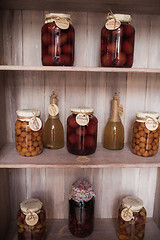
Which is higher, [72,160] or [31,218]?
[72,160]

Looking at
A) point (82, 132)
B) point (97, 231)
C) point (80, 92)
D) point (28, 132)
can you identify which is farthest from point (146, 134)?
point (97, 231)

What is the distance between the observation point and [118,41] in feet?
3.10

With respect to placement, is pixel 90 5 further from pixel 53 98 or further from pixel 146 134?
pixel 146 134

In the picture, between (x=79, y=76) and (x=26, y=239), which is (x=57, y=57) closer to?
(x=79, y=76)

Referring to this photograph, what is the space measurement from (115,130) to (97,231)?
589mm

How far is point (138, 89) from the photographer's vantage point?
4.09 ft

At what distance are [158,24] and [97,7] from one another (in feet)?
1.20

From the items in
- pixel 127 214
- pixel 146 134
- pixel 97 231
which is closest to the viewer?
pixel 146 134

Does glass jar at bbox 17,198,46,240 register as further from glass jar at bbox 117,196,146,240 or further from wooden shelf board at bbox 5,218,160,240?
glass jar at bbox 117,196,146,240

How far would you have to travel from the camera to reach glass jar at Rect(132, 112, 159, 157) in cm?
101

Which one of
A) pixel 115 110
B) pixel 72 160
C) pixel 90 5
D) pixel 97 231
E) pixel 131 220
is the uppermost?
pixel 90 5

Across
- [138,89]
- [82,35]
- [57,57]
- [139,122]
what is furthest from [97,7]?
[139,122]

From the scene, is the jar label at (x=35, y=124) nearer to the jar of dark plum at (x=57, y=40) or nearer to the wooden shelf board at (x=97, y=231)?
the jar of dark plum at (x=57, y=40)

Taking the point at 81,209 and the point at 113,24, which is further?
the point at 81,209
